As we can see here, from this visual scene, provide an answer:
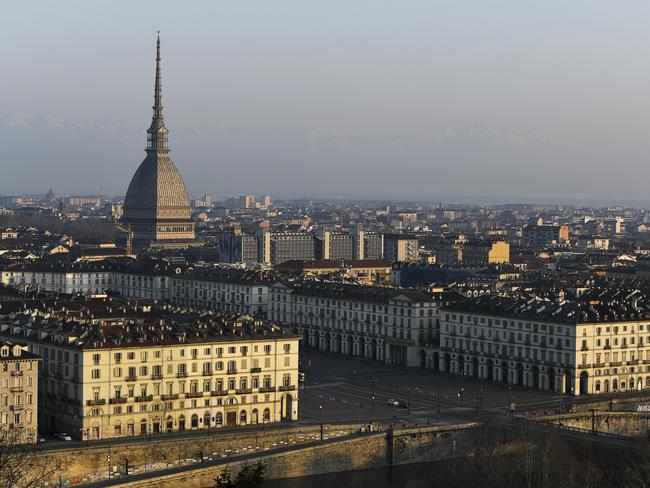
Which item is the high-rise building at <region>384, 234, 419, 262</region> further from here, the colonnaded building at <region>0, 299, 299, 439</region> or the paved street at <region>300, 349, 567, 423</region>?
the colonnaded building at <region>0, 299, 299, 439</region>

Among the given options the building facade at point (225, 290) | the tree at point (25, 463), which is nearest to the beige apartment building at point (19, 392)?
the tree at point (25, 463)

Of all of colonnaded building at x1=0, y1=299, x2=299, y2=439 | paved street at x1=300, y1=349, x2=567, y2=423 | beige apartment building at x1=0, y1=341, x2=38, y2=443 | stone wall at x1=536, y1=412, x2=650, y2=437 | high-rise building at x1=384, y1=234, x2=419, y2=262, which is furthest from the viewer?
high-rise building at x1=384, y1=234, x2=419, y2=262

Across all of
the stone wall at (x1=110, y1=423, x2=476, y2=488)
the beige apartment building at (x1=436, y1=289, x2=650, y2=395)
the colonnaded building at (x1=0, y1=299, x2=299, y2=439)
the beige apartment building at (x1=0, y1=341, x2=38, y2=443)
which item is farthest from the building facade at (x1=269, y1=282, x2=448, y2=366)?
the beige apartment building at (x1=0, y1=341, x2=38, y2=443)

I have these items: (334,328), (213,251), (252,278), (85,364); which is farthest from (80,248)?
(85,364)

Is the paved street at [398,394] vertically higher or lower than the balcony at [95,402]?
lower

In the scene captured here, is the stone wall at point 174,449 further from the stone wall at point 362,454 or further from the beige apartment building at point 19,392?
the beige apartment building at point 19,392

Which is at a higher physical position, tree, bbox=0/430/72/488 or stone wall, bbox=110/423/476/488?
tree, bbox=0/430/72/488

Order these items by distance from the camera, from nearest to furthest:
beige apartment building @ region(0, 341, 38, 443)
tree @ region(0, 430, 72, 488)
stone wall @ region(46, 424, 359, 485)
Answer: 1. tree @ region(0, 430, 72, 488)
2. stone wall @ region(46, 424, 359, 485)
3. beige apartment building @ region(0, 341, 38, 443)
